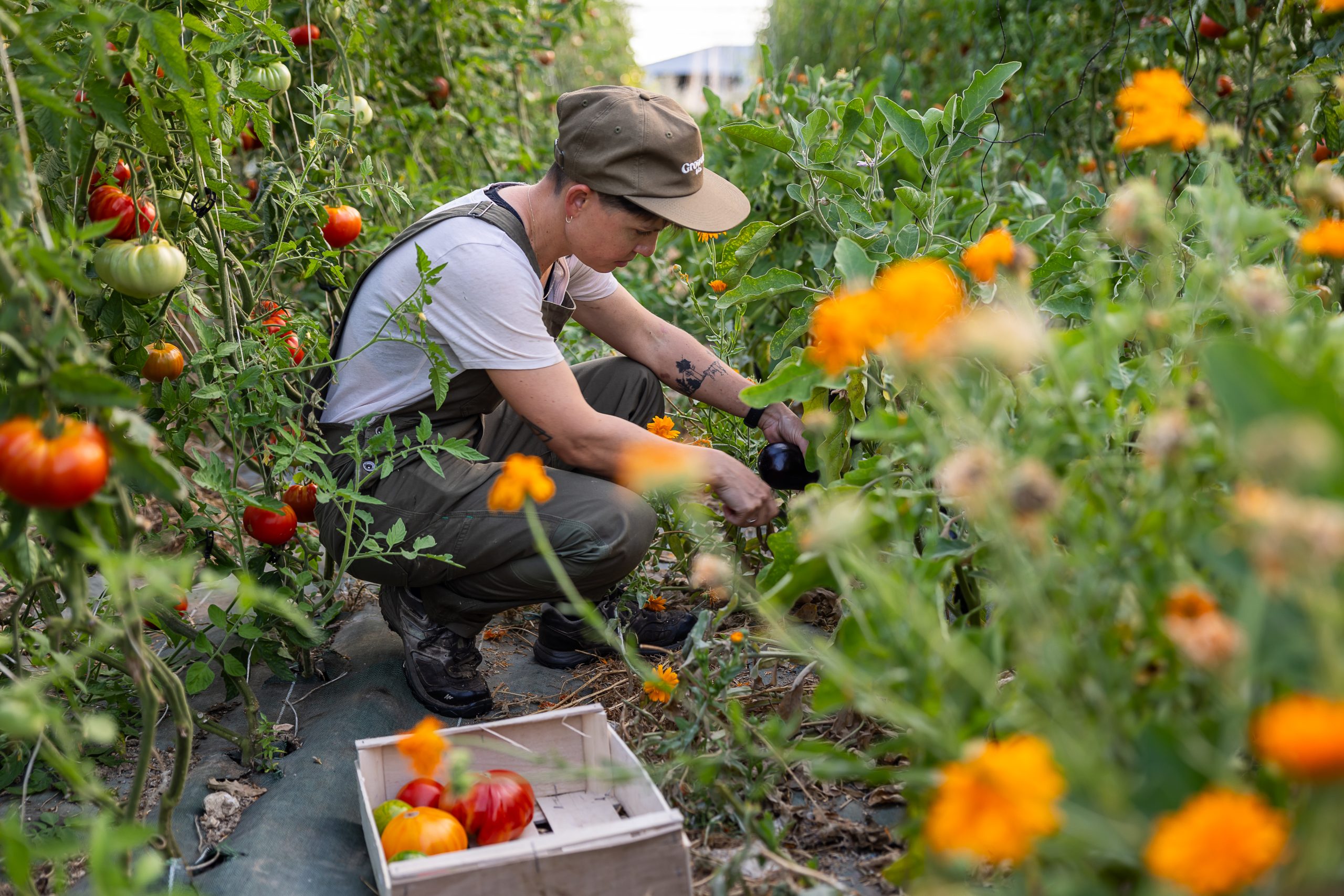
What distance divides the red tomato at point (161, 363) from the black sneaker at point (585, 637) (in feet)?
2.81

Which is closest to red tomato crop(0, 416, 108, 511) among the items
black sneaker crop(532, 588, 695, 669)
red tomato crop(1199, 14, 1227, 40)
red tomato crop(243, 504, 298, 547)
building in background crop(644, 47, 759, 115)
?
red tomato crop(243, 504, 298, 547)

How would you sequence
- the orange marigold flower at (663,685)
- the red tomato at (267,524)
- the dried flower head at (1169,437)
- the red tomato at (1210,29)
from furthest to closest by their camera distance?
the red tomato at (1210,29)
the red tomato at (267,524)
the orange marigold flower at (663,685)
the dried flower head at (1169,437)

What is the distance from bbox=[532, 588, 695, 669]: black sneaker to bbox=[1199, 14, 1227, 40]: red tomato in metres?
1.97

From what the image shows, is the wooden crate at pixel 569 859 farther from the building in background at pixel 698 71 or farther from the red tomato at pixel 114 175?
the building in background at pixel 698 71

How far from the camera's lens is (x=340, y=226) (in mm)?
2020

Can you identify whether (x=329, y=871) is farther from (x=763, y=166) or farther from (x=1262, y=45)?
(x=1262, y=45)

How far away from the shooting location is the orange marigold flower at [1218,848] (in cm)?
53

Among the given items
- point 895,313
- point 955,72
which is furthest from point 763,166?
point 955,72

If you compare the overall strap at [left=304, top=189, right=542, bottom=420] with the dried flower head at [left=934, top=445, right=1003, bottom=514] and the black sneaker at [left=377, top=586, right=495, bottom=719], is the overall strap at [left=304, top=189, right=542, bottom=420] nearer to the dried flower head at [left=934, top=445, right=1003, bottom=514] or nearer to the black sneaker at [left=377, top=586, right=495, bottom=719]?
the black sneaker at [left=377, top=586, right=495, bottom=719]

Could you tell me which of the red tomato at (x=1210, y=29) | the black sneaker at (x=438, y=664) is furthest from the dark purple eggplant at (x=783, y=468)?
the red tomato at (x=1210, y=29)

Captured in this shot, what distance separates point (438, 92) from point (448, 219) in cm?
182

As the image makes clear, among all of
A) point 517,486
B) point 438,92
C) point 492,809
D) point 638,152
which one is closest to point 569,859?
point 492,809

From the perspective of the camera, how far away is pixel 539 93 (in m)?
4.96

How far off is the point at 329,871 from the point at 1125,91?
134cm
